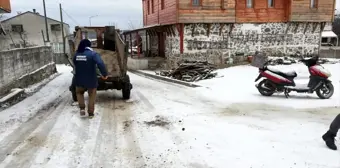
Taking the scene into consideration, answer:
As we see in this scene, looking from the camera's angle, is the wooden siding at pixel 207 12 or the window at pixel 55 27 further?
the window at pixel 55 27

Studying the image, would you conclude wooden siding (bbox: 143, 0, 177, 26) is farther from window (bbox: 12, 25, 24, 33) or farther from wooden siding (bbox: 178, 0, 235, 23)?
window (bbox: 12, 25, 24, 33)

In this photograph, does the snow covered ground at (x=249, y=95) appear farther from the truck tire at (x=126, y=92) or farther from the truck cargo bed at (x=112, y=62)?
the truck cargo bed at (x=112, y=62)

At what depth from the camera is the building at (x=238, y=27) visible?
19.3m

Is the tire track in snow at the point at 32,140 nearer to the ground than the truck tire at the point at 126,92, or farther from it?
nearer to the ground

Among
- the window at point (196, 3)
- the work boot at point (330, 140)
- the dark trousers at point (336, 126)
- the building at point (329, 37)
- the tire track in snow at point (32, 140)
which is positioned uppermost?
the window at point (196, 3)

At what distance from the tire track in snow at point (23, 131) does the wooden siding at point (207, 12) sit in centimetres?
1188

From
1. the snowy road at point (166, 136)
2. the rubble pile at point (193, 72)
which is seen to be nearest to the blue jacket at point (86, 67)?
the snowy road at point (166, 136)

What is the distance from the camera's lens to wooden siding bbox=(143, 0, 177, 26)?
19.4 meters

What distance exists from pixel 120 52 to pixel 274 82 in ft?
15.3

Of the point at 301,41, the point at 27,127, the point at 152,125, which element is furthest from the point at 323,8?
the point at 27,127

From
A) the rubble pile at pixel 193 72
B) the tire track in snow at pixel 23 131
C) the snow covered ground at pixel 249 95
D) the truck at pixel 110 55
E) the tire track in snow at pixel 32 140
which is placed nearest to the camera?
the tire track in snow at pixel 32 140

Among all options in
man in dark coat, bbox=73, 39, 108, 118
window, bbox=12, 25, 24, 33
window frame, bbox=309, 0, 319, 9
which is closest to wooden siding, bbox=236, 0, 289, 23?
window frame, bbox=309, 0, 319, 9

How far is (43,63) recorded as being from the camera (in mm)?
16734

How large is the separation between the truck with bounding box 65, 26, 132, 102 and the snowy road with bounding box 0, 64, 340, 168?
0.66 metres
